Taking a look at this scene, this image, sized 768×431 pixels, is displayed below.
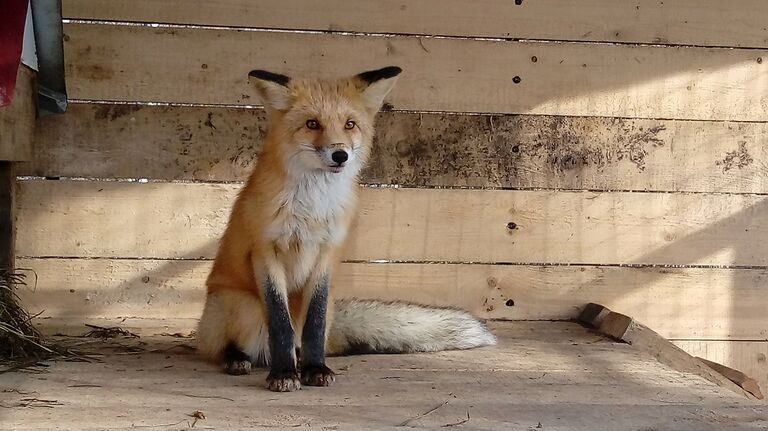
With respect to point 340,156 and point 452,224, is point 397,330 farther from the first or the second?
point 340,156

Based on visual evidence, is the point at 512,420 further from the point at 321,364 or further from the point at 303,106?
the point at 303,106

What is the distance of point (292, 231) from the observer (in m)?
2.92

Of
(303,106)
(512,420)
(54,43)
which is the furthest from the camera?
(54,43)

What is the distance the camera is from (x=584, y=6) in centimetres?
398

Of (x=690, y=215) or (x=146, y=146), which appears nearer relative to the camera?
(x=146, y=146)


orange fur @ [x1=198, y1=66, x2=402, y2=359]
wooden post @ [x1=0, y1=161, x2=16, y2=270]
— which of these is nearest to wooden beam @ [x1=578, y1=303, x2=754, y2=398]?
orange fur @ [x1=198, y1=66, x2=402, y2=359]

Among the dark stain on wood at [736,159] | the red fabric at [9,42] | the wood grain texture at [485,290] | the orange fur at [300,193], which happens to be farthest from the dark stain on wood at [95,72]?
the dark stain on wood at [736,159]

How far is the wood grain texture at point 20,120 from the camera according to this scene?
3361 millimetres

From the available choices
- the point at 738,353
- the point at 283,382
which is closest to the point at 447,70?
the point at 283,382

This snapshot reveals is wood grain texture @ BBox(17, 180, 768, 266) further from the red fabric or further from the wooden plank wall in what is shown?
the red fabric

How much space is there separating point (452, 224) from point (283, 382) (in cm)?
148

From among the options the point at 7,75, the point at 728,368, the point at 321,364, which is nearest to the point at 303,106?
the point at 321,364

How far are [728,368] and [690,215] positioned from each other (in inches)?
28.2

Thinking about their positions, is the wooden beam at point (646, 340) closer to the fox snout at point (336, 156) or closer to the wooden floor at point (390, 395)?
the wooden floor at point (390, 395)
